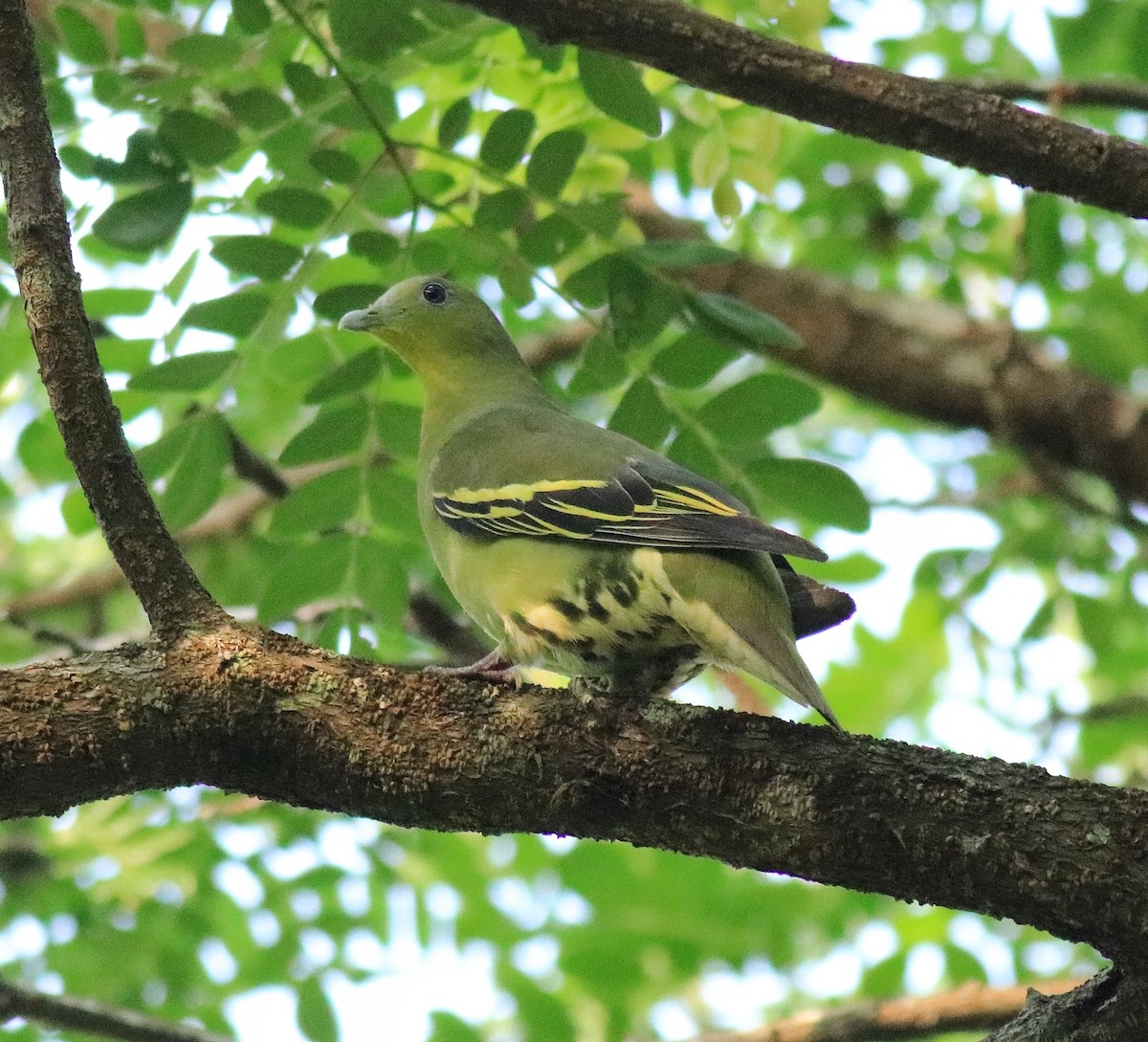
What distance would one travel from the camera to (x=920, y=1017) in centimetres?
502

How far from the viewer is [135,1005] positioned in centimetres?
661

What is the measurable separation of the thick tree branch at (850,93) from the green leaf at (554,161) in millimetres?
1074

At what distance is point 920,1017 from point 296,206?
12.1 feet

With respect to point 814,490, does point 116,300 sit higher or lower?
higher

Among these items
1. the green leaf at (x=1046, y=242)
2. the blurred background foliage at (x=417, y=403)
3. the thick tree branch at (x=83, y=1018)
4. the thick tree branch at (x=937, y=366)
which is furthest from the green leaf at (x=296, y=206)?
the green leaf at (x=1046, y=242)

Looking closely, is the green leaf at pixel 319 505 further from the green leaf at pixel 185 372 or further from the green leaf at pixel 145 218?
the green leaf at pixel 145 218

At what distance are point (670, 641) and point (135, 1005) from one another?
4028 mm

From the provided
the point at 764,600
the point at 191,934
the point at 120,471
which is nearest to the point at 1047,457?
the point at 764,600

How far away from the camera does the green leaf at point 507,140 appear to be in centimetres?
494

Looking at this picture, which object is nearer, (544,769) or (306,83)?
(544,769)

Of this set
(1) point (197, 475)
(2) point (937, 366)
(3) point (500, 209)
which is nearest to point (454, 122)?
(3) point (500, 209)

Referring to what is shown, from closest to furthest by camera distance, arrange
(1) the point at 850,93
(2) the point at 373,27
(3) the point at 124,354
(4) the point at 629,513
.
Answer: (1) the point at 850,93
(4) the point at 629,513
(2) the point at 373,27
(3) the point at 124,354

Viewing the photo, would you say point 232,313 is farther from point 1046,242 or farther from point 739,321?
point 1046,242

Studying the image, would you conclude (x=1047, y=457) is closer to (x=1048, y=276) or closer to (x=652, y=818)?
(x=1048, y=276)
